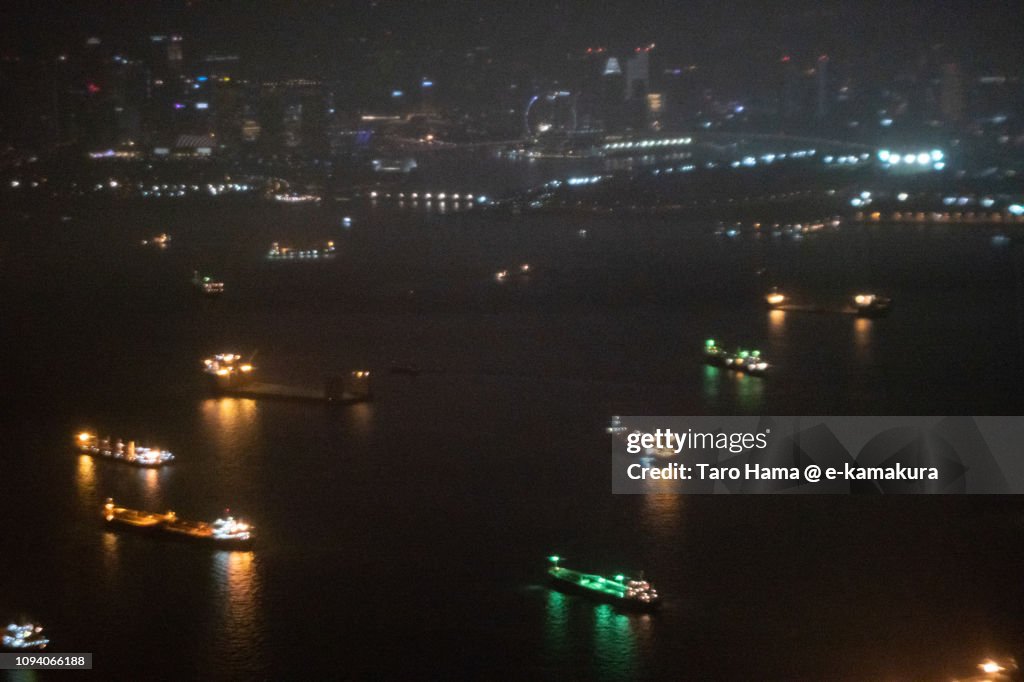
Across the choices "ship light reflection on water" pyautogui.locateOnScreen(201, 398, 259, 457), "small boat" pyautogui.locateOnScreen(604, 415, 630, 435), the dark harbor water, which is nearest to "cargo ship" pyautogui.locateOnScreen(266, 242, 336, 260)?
the dark harbor water

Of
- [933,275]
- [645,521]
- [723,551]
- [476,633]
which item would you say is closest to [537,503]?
[645,521]

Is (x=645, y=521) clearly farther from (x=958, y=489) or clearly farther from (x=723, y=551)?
(x=958, y=489)

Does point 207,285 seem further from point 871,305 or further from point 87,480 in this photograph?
point 87,480

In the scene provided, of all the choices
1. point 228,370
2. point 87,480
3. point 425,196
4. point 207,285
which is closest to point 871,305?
point 228,370

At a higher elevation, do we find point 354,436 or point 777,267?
point 777,267

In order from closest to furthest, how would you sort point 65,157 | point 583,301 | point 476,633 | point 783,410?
point 476,633 → point 783,410 → point 583,301 → point 65,157

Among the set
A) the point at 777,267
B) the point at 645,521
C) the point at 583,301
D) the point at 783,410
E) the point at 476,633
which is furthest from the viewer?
the point at 777,267

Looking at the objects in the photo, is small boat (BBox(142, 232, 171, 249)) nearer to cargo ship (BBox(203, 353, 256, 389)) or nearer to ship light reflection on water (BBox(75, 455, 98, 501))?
cargo ship (BBox(203, 353, 256, 389))
